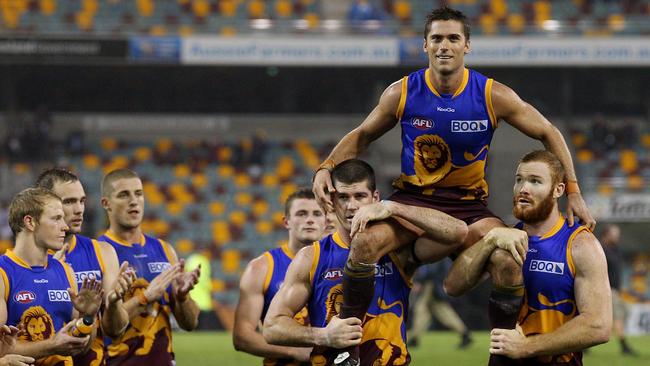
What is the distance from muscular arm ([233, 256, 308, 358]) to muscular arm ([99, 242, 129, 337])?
81cm

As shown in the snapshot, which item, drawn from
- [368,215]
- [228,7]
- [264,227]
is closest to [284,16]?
[228,7]

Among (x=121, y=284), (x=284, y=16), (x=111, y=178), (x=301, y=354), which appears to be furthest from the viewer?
(x=284, y=16)

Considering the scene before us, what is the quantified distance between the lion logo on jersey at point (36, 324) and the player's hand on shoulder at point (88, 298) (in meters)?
0.29

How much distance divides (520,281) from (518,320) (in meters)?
0.35

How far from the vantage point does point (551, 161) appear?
603cm

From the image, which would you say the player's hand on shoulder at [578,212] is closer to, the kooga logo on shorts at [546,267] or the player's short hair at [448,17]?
the kooga logo on shorts at [546,267]

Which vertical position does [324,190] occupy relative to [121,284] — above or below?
above

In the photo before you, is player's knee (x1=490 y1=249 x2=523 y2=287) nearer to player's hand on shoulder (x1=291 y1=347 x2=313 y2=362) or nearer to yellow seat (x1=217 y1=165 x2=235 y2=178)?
player's hand on shoulder (x1=291 y1=347 x2=313 y2=362)

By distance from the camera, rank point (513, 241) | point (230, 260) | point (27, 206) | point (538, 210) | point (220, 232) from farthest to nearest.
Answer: point (220, 232) → point (230, 260) → point (27, 206) → point (538, 210) → point (513, 241)

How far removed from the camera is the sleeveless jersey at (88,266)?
23.7 ft

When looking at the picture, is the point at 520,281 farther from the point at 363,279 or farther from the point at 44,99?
the point at 44,99

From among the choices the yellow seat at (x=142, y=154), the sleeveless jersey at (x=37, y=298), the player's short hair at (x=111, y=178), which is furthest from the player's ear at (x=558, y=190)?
the yellow seat at (x=142, y=154)

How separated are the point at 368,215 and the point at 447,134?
770 millimetres

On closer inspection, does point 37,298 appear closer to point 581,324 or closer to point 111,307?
point 111,307
